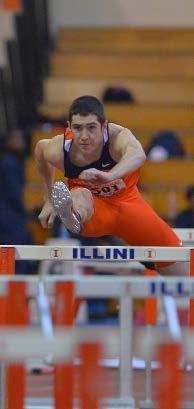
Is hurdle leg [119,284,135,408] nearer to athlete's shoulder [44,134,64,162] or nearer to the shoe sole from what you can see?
the shoe sole

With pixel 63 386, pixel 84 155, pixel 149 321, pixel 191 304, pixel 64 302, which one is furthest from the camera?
pixel 149 321

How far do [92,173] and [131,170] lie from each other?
1.06 feet

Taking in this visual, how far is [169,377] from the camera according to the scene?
13.5ft

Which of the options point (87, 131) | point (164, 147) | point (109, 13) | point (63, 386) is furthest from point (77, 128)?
point (109, 13)

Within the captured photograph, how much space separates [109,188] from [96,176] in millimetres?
624

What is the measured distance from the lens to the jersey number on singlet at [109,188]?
683 cm

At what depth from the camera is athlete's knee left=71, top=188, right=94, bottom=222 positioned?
6477 mm

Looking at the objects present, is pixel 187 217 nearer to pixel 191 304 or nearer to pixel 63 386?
pixel 191 304

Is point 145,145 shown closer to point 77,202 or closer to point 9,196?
point 9,196

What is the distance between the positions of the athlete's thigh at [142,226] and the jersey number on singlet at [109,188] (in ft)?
0.30

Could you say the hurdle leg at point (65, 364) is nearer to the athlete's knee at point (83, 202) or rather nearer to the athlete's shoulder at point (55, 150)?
the athlete's knee at point (83, 202)

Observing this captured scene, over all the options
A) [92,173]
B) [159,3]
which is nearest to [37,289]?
Answer: [92,173]

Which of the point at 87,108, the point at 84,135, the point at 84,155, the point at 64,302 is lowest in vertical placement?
the point at 64,302

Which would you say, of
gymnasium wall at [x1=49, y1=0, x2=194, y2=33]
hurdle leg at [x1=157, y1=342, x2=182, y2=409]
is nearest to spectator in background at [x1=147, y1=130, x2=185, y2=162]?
gymnasium wall at [x1=49, y1=0, x2=194, y2=33]
